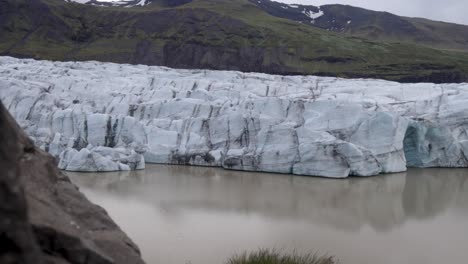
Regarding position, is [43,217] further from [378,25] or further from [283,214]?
[378,25]

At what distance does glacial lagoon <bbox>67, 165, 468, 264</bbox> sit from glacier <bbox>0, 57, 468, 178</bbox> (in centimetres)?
87

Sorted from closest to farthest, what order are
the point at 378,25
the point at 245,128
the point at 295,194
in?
the point at 295,194, the point at 245,128, the point at 378,25

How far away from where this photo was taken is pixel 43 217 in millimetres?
2979

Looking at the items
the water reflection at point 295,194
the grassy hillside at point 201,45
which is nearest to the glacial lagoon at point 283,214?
the water reflection at point 295,194

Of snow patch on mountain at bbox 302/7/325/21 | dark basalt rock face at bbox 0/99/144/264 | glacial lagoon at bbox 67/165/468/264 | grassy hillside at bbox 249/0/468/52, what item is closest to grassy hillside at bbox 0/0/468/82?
grassy hillside at bbox 249/0/468/52

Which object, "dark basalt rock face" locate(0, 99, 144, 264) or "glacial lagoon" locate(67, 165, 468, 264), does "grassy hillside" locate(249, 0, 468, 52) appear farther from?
"dark basalt rock face" locate(0, 99, 144, 264)

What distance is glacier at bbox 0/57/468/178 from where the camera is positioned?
17.9 meters

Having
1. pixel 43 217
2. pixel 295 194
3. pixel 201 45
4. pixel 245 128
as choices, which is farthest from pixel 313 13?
pixel 43 217

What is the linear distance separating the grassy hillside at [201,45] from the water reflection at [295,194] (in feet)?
129

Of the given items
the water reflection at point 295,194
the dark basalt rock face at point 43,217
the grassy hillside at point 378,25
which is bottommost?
the water reflection at point 295,194

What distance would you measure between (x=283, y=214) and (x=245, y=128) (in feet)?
27.0

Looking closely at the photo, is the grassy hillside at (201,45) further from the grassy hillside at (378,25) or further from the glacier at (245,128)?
the glacier at (245,128)

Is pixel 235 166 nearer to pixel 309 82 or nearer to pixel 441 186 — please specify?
pixel 441 186

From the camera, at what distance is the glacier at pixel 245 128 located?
1792cm
